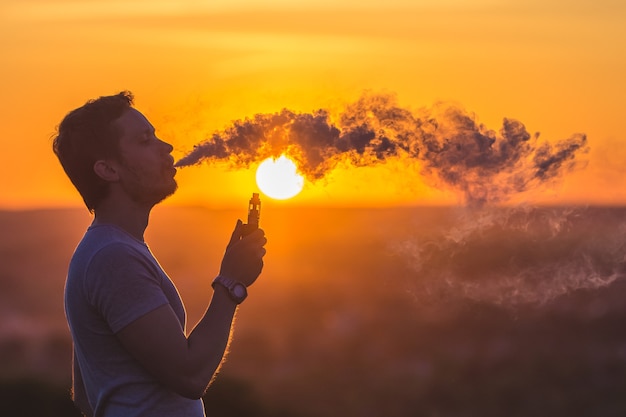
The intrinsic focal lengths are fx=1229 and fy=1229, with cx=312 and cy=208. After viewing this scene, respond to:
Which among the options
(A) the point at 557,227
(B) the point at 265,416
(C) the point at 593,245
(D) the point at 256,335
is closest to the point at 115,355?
(A) the point at 557,227

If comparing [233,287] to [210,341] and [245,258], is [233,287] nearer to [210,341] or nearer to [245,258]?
[245,258]

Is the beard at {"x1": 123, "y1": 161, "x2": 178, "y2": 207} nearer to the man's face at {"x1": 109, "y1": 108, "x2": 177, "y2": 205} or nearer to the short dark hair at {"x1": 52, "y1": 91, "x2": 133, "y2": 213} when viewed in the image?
the man's face at {"x1": 109, "y1": 108, "x2": 177, "y2": 205}

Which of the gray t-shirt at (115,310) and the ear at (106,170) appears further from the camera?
the ear at (106,170)

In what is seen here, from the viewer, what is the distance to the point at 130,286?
509 cm

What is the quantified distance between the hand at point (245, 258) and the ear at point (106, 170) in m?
0.62

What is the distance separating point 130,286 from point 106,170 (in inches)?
23.8

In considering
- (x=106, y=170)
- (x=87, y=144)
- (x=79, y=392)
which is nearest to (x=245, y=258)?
(x=106, y=170)

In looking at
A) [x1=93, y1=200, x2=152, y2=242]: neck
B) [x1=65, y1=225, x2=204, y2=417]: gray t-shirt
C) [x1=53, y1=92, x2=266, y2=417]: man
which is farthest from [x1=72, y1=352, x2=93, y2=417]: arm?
[x1=93, y1=200, x2=152, y2=242]: neck

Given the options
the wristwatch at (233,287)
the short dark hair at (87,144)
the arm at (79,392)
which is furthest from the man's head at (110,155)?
the arm at (79,392)

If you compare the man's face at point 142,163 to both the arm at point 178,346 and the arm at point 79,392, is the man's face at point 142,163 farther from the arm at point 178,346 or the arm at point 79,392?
the arm at point 79,392

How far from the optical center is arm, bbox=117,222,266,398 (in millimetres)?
5074

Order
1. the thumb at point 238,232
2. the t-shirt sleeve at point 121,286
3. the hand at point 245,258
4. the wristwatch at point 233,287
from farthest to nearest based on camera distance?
the thumb at point 238,232 → the hand at point 245,258 → the wristwatch at point 233,287 → the t-shirt sleeve at point 121,286

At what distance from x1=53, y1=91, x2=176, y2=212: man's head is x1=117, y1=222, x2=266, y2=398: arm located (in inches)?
25.0

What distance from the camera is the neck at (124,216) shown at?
542 cm
